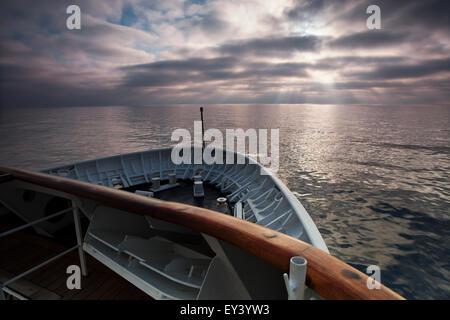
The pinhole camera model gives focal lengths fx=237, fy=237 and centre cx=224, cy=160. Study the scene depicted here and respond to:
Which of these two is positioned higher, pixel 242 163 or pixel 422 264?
pixel 242 163

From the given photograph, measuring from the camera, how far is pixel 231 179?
12578mm

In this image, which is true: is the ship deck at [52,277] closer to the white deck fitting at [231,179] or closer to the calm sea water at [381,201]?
the white deck fitting at [231,179]

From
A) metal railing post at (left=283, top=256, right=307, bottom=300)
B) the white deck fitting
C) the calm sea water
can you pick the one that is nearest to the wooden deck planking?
metal railing post at (left=283, top=256, right=307, bottom=300)

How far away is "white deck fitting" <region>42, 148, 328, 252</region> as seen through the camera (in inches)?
273

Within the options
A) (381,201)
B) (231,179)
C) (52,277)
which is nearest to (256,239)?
(52,277)

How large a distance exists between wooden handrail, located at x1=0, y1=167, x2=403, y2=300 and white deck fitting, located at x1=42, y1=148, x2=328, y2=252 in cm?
391

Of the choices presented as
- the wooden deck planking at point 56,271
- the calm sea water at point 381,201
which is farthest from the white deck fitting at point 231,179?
the calm sea water at point 381,201

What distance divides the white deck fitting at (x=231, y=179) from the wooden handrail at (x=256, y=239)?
391cm

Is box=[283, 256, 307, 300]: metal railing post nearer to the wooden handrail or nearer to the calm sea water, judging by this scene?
the wooden handrail

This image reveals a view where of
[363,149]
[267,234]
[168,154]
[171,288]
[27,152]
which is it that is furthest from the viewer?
[363,149]
